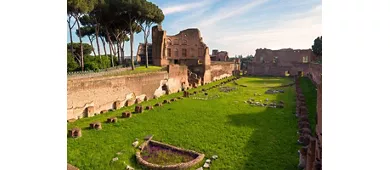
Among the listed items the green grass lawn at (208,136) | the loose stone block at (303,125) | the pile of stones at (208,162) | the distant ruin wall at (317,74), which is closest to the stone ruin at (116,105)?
the green grass lawn at (208,136)

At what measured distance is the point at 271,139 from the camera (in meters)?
6.96

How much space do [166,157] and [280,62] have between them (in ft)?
98.2

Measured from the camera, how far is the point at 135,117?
998 centimetres

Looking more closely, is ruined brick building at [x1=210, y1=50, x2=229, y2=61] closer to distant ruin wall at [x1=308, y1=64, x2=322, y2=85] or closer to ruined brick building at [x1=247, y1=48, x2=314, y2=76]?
ruined brick building at [x1=247, y1=48, x2=314, y2=76]

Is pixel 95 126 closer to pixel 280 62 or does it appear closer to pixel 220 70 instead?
pixel 220 70

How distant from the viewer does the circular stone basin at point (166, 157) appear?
18.0ft

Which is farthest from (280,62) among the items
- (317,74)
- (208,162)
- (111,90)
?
(208,162)

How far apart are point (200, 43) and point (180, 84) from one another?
12906 millimetres

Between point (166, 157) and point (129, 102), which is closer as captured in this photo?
point (166, 157)

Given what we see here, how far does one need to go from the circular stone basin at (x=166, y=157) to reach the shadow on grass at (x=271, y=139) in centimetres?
127

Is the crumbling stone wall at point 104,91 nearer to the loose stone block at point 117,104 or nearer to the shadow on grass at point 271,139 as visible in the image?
the loose stone block at point 117,104

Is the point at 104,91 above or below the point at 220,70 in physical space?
below

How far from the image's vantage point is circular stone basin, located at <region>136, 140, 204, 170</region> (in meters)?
5.49
